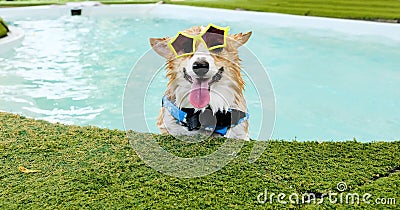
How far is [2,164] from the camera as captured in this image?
301cm

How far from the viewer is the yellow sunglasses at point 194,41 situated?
286 centimetres

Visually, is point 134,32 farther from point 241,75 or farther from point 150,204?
point 150,204

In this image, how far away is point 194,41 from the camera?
2.84m

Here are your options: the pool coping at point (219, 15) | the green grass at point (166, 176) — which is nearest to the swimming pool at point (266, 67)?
the pool coping at point (219, 15)

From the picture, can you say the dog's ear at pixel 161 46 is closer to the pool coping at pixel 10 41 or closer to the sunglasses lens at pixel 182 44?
the sunglasses lens at pixel 182 44

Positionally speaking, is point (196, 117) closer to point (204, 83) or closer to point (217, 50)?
point (204, 83)

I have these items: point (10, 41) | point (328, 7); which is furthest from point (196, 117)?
point (328, 7)

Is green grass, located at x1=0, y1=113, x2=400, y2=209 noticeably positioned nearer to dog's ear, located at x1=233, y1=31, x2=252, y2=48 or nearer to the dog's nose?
the dog's nose

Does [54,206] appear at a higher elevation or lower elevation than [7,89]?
higher

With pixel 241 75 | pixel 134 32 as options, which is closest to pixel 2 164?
pixel 241 75

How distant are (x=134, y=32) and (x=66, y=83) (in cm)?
397

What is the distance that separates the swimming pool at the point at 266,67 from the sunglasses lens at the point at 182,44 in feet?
4.72

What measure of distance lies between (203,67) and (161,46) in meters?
0.35

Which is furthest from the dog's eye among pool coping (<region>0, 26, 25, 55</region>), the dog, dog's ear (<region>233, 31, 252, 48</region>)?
pool coping (<region>0, 26, 25, 55</region>)
